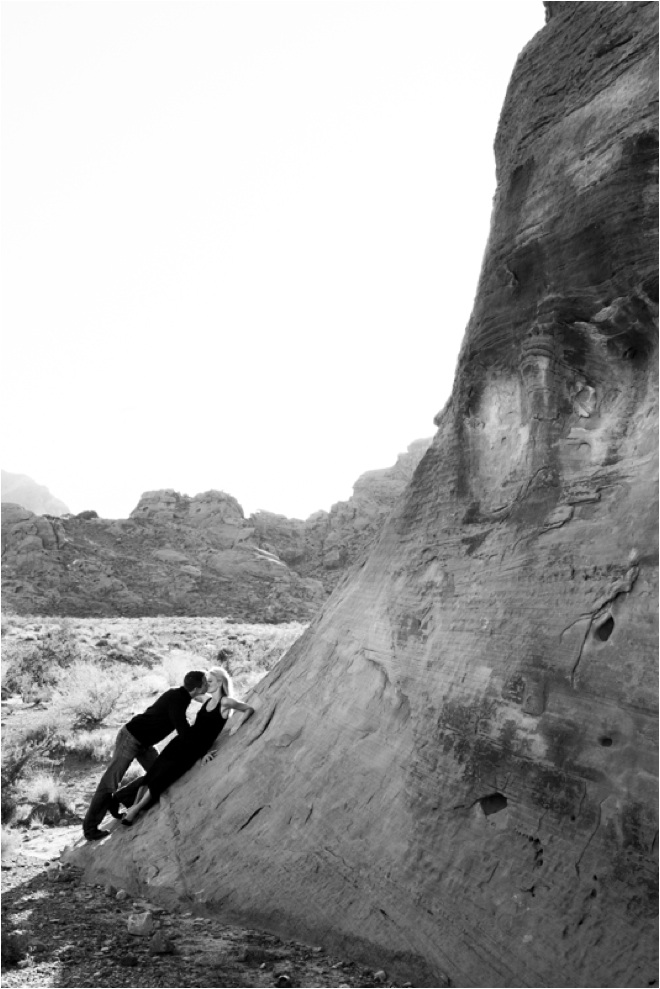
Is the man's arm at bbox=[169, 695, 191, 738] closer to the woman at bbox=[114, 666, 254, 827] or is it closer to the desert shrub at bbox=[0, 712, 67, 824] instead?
the woman at bbox=[114, 666, 254, 827]

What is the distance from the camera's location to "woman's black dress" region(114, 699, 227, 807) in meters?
7.29

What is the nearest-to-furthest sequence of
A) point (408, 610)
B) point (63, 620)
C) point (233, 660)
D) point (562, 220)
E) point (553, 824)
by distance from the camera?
point (553, 824) < point (562, 220) < point (408, 610) < point (233, 660) < point (63, 620)

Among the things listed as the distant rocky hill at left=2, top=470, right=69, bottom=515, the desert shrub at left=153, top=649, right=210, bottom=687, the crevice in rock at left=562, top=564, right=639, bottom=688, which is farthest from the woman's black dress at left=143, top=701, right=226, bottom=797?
the distant rocky hill at left=2, top=470, right=69, bottom=515

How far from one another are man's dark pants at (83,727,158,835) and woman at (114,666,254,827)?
0.48ft

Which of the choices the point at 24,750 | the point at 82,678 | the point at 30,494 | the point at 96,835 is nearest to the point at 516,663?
the point at 96,835

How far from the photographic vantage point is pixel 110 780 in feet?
24.3

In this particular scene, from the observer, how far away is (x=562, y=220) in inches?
209

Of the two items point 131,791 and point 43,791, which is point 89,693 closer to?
point 43,791

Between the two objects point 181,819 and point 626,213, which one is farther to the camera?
point 181,819

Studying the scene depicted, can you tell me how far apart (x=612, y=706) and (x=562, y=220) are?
335 cm

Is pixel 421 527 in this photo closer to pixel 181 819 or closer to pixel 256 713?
pixel 256 713

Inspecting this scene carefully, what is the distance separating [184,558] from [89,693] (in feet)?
102

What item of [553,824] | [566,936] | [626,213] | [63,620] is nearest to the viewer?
[566,936]

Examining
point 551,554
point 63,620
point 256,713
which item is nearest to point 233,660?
point 63,620
